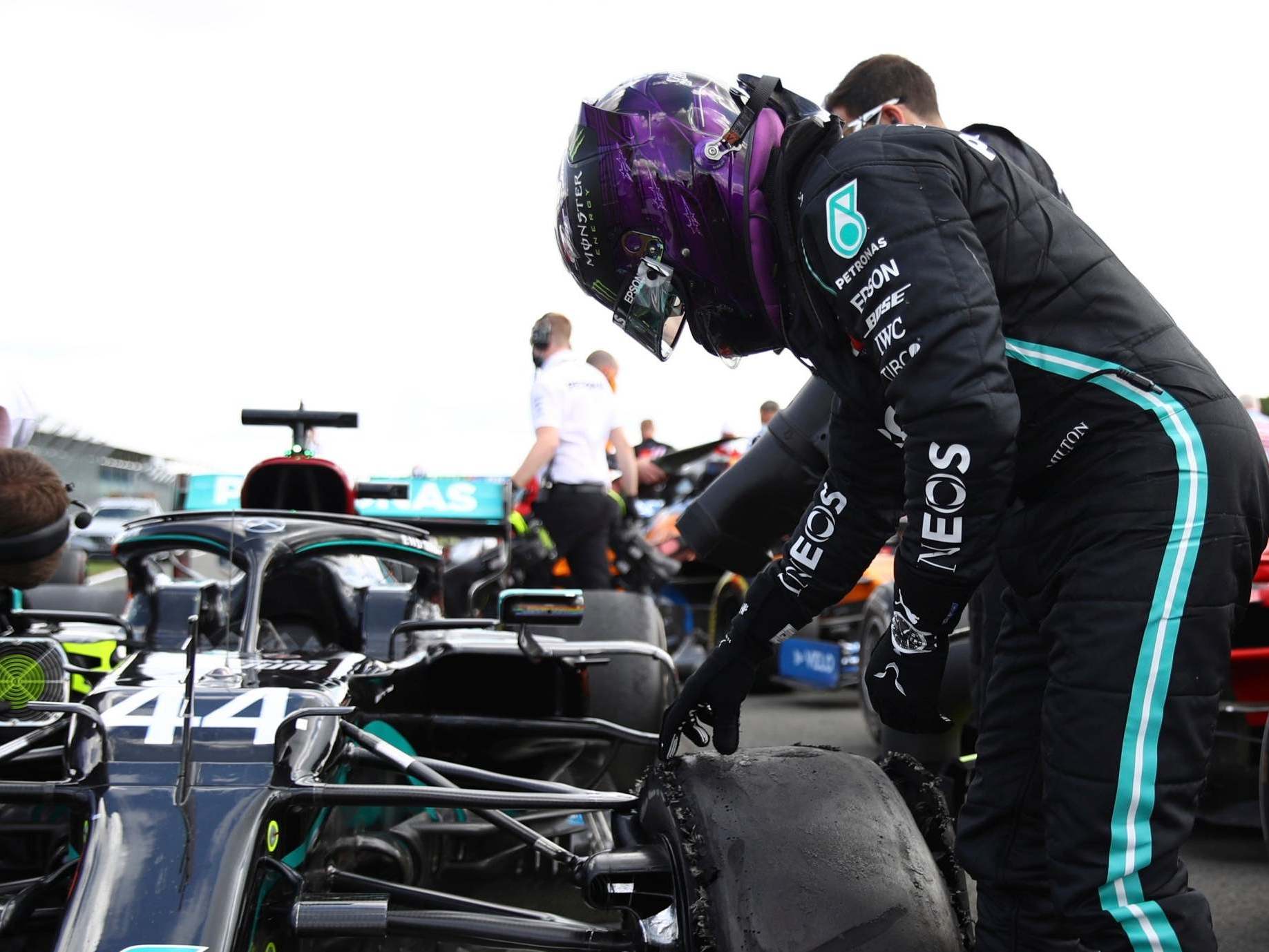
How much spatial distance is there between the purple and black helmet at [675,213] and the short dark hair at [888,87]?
153 cm

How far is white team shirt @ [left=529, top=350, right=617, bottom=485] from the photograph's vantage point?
20.1ft

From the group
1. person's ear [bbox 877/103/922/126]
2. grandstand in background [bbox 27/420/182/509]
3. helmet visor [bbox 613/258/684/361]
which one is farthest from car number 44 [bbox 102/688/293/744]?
grandstand in background [bbox 27/420/182/509]

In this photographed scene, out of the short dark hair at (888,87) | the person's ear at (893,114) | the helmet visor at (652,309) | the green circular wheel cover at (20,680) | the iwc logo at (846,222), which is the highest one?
the short dark hair at (888,87)

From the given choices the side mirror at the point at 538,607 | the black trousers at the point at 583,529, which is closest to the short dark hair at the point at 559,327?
the black trousers at the point at 583,529

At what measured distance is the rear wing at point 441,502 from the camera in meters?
5.61

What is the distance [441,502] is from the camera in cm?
569

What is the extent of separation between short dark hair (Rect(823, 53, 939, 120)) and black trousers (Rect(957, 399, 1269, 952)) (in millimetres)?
2008

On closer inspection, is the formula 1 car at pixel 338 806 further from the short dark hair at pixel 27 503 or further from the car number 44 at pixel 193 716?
the short dark hair at pixel 27 503

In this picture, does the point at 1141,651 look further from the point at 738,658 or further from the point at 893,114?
the point at 893,114

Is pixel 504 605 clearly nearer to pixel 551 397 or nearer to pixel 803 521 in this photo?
pixel 803 521

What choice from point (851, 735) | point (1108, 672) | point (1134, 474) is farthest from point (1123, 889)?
point (851, 735)

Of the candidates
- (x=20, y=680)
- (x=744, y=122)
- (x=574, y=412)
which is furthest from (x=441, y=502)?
(x=744, y=122)

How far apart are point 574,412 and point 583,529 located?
0.61 meters

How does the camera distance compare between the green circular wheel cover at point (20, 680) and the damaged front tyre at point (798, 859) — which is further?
the green circular wheel cover at point (20, 680)
